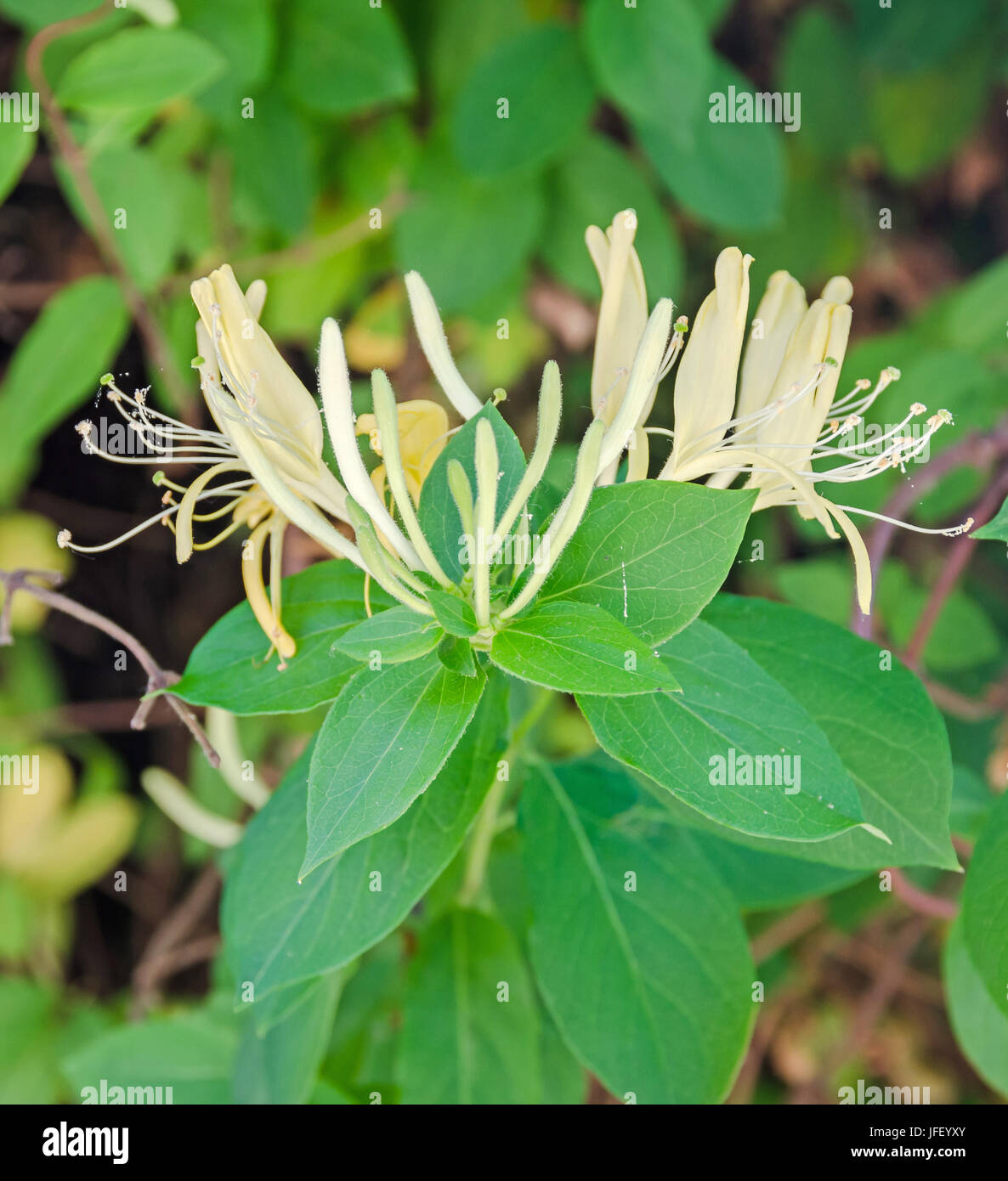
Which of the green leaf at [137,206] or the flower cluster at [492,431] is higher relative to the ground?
the green leaf at [137,206]

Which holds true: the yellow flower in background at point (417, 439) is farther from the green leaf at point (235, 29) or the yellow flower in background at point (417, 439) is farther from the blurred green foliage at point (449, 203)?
the green leaf at point (235, 29)

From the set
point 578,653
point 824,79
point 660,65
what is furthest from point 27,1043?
point 824,79

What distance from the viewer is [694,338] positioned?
0.51 meters

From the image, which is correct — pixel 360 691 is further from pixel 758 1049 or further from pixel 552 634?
pixel 758 1049

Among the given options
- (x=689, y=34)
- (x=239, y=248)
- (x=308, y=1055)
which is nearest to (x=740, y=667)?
(x=308, y=1055)

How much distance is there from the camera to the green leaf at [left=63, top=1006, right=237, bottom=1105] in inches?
34.4

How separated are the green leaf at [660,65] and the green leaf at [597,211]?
183 millimetres

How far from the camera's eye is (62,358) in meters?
1.13

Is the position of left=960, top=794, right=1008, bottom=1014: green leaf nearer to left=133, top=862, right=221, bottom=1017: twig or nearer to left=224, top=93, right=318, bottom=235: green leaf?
left=133, top=862, right=221, bottom=1017: twig

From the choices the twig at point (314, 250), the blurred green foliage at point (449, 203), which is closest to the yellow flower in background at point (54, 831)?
the blurred green foliage at point (449, 203)

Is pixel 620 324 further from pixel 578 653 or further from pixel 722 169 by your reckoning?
pixel 722 169

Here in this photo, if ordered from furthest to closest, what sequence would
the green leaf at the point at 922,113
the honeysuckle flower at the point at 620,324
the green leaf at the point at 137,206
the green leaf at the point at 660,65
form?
the green leaf at the point at 922,113 → the green leaf at the point at 137,206 → the green leaf at the point at 660,65 → the honeysuckle flower at the point at 620,324

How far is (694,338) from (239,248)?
3.27 feet

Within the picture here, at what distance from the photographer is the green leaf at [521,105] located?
1086mm
